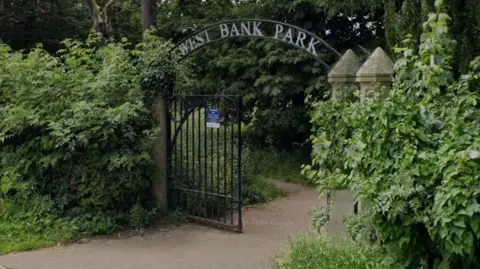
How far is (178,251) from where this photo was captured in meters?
6.26

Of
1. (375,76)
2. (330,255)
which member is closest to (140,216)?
(330,255)

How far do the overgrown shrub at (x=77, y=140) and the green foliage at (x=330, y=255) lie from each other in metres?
2.89

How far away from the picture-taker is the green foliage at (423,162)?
317 centimetres

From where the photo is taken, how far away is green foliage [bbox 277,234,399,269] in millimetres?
4211

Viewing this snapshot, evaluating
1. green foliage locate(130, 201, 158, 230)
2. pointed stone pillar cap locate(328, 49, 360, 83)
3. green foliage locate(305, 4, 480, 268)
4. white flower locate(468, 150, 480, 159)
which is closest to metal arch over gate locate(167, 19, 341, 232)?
green foliage locate(130, 201, 158, 230)

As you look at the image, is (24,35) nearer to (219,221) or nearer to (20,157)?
(20,157)

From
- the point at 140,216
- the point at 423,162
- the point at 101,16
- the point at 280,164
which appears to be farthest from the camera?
the point at 101,16

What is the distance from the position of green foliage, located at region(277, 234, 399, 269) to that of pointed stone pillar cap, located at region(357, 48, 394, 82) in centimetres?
169

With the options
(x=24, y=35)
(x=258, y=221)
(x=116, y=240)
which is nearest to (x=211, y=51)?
(x=258, y=221)

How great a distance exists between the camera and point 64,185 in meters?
7.21

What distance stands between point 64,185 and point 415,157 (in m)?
5.33

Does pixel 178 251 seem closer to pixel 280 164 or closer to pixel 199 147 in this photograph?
pixel 199 147

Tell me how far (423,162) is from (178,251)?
12.1 ft

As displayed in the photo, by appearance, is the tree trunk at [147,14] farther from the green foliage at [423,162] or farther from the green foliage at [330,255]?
the green foliage at [423,162]
